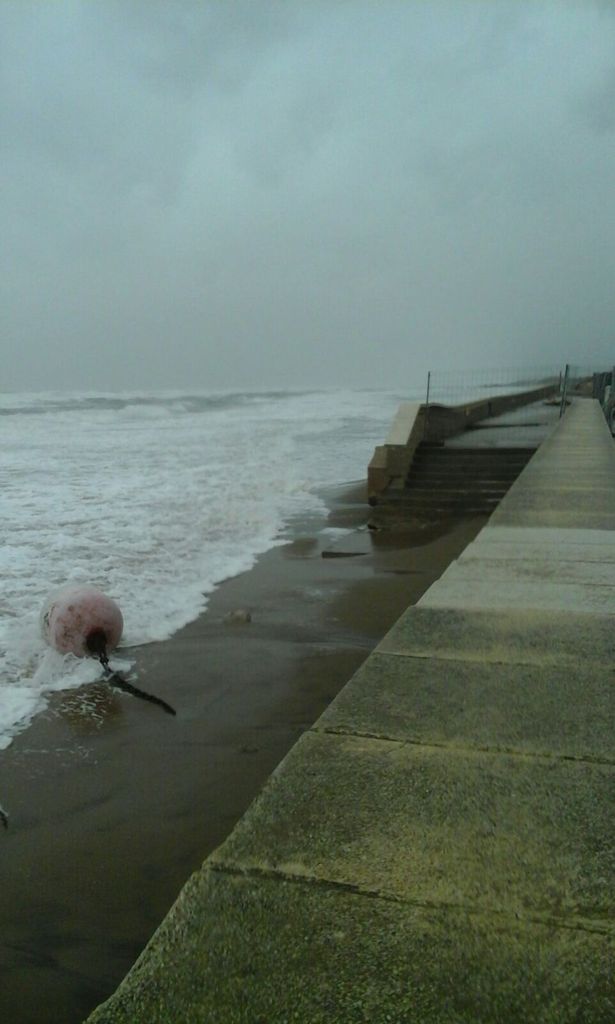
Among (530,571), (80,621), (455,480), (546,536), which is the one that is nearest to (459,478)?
(455,480)

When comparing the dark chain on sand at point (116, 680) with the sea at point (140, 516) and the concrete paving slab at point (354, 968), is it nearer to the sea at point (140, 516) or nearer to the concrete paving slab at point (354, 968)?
the sea at point (140, 516)

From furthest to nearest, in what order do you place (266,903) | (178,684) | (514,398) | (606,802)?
1. (514,398)
2. (178,684)
3. (606,802)
4. (266,903)

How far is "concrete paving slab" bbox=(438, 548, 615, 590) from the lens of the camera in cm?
421

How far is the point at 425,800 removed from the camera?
6.35 feet

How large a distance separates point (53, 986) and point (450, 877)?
57.0 inches

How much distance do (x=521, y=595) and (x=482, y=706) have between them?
1517 mm

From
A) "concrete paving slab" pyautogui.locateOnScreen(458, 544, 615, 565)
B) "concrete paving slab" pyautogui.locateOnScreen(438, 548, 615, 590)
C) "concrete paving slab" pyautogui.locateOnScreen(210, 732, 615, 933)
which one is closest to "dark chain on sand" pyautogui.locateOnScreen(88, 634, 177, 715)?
"concrete paving slab" pyautogui.locateOnScreen(438, 548, 615, 590)

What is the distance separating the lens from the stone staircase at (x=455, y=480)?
37.2 ft

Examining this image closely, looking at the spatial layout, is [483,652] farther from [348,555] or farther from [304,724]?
[348,555]

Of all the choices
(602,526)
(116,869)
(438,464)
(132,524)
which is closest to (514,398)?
(438,464)

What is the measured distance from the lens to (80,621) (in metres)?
5.09

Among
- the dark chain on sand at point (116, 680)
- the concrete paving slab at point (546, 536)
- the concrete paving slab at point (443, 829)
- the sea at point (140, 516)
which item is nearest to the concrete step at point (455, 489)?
the sea at point (140, 516)

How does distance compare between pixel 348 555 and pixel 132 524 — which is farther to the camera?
pixel 132 524

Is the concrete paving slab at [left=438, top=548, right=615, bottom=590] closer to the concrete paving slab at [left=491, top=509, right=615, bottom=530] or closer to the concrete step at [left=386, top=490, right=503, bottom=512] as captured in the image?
the concrete paving slab at [left=491, top=509, right=615, bottom=530]
